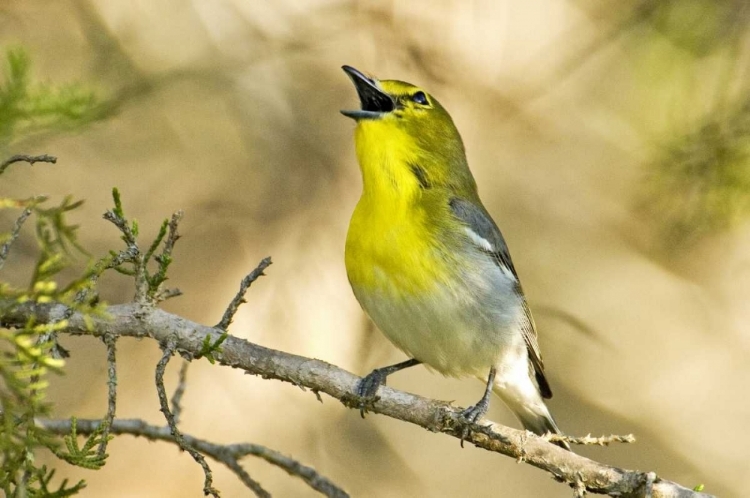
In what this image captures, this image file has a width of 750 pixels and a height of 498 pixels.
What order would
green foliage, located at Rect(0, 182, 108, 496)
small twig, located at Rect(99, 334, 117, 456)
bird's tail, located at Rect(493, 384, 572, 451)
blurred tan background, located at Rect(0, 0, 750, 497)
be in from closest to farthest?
1. green foliage, located at Rect(0, 182, 108, 496)
2. small twig, located at Rect(99, 334, 117, 456)
3. bird's tail, located at Rect(493, 384, 572, 451)
4. blurred tan background, located at Rect(0, 0, 750, 497)

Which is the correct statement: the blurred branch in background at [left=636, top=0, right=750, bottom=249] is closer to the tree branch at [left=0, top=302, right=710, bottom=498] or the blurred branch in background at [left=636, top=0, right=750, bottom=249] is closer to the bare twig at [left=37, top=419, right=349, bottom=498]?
the tree branch at [left=0, top=302, right=710, bottom=498]

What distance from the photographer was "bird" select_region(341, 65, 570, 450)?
414 centimetres

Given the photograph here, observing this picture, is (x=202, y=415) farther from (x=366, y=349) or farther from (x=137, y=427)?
(x=137, y=427)

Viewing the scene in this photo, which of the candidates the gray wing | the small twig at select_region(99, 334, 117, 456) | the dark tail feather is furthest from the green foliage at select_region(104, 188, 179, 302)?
the dark tail feather

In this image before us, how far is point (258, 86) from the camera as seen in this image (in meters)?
7.09

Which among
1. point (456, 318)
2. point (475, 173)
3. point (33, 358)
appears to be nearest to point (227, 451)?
point (456, 318)

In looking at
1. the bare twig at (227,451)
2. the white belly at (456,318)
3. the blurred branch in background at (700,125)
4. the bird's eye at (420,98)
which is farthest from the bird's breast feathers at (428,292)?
the blurred branch in background at (700,125)

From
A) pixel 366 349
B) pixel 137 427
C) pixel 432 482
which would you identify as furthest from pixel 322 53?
pixel 137 427

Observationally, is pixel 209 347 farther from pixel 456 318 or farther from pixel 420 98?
pixel 420 98

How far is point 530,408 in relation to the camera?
17.0ft

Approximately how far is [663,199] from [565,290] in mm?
1235

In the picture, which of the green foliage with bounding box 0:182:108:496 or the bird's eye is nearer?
the green foliage with bounding box 0:182:108:496

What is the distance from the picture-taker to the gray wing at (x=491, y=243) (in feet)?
14.7

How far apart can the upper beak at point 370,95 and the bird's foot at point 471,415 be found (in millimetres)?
1660
